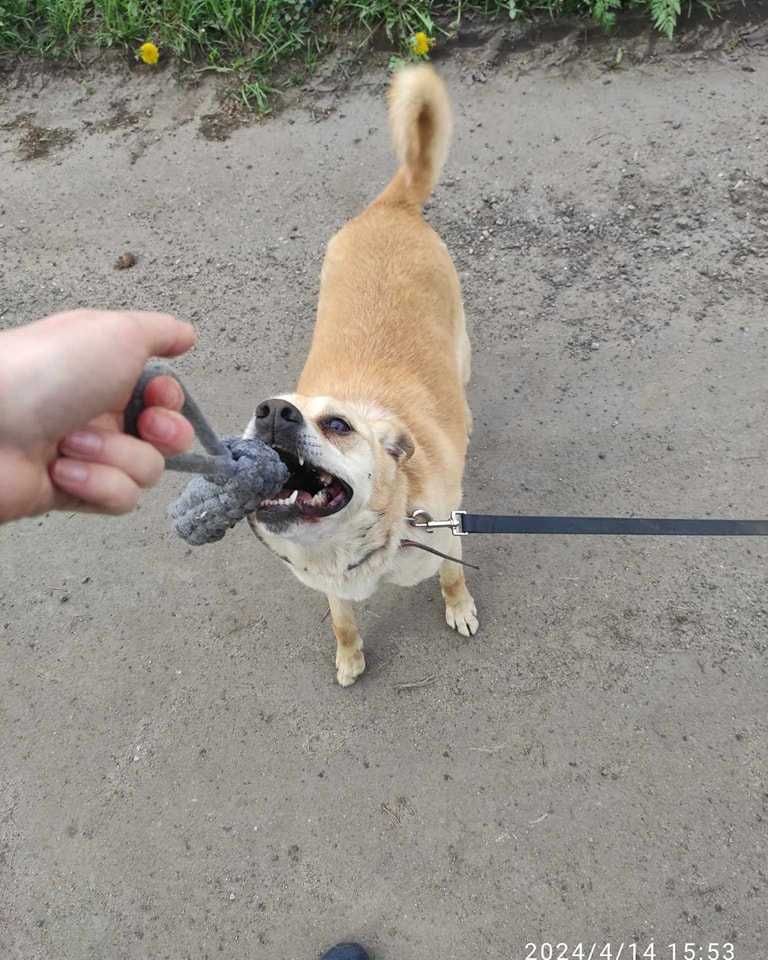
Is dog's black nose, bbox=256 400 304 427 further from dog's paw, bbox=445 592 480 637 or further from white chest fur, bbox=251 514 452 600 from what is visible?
dog's paw, bbox=445 592 480 637

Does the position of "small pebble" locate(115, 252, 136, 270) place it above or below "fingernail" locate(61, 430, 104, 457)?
below

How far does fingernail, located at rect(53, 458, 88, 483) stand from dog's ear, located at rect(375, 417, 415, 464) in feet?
3.96

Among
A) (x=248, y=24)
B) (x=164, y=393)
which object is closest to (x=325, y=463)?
(x=164, y=393)

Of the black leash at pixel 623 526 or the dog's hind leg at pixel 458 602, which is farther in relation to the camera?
the dog's hind leg at pixel 458 602

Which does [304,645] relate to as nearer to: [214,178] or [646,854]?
[646,854]

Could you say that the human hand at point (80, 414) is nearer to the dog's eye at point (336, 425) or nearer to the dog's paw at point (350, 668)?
the dog's eye at point (336, 425)

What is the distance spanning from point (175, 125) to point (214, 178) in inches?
27.0

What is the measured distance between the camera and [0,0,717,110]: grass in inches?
170

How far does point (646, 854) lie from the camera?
2180mm

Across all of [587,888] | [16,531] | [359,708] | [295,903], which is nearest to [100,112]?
[16,531]

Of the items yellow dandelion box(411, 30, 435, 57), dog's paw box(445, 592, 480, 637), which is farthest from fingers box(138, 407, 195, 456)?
yellow dandelion box(411, 30, 435, 57)

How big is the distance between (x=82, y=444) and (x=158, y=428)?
0.36 ft

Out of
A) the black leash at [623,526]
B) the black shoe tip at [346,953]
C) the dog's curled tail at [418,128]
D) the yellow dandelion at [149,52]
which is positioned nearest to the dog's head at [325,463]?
the black leash at [623,526]

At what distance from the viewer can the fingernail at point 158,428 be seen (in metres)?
1.02
